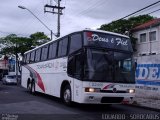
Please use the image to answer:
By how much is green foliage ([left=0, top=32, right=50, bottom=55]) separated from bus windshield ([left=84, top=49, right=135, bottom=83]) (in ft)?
162

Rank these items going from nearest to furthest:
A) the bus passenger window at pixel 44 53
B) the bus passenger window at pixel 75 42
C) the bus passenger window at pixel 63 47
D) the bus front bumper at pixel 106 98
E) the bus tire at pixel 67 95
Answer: the bus front bumper at pixel 106 98
the bus passenger window at pixel 75 42
the bus tire at pixel 67 95
the bus passenger window at pixel 63 47
the bus passenger window at pixel 44 53

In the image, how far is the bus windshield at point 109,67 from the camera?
1380 centimetres

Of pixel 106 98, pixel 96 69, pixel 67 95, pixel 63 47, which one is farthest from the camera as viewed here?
pixel 63 47

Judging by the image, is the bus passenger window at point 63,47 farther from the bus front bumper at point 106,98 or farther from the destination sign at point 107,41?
the bus front bumper at point 106,98

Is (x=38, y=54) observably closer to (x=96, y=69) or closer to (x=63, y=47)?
(x=63, y=47)

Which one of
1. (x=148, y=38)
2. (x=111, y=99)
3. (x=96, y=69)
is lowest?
(x=111, y=99)

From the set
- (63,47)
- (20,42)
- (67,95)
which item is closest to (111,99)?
(67,95)

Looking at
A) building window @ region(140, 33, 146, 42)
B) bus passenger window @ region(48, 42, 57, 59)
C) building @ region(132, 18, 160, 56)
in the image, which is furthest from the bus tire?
building window @ region(140, 33, 146, 42)

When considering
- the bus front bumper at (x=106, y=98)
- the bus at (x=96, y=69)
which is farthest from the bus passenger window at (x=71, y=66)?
the bus front bumper at (x=106, y=98)

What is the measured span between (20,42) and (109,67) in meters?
54.4

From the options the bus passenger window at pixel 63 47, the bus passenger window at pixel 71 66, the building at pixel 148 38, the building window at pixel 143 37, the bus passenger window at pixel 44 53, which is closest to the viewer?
the bus passenger window at pixel 71 66

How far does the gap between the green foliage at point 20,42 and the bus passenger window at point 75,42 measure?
157 ft

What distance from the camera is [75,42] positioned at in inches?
599

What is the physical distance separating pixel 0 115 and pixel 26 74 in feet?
46.0
